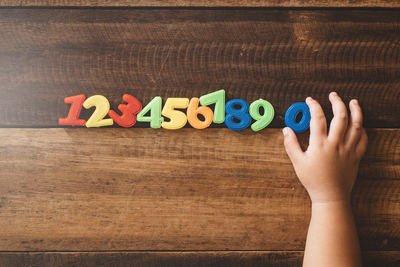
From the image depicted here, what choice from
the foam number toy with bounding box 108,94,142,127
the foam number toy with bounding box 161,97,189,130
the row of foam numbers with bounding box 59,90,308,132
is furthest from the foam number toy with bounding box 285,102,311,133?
the foam number toy with bounding box 108,94,142,127

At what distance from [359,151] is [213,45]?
40cm

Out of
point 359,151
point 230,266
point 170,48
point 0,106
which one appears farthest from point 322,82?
point 0,106

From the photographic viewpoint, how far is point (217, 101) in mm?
705

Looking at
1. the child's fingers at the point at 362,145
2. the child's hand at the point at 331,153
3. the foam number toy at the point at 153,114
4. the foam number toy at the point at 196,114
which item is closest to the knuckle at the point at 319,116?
the child's hand at the point at 331,153

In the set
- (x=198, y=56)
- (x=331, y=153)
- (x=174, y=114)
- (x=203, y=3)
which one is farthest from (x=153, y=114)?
(x=331, y=153)

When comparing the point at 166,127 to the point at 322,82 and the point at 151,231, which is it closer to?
the point at 151,231

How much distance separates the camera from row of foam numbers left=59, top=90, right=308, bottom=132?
0.70 metres

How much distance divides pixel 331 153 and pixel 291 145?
3.3 inches

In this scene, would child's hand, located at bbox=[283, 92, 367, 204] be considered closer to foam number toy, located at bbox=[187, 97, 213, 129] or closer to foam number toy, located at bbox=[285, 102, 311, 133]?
foam number toy, located at bbox=[285, 102, 311, 133]

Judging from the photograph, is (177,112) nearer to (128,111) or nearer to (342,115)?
(128,111)

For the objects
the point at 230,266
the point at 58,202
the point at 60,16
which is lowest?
the point at 230,266

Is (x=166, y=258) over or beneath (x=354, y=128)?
beneath

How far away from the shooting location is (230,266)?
727 mm

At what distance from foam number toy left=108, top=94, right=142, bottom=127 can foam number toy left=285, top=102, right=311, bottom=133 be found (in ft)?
1.09
